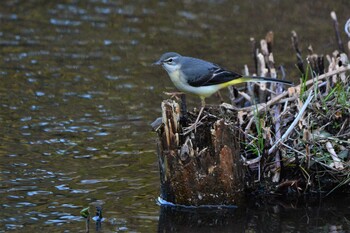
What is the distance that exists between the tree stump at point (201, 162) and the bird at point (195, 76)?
17.4 inches

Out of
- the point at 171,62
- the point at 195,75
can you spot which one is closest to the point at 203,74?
the point at 195,75

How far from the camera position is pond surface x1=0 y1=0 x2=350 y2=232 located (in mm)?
9320

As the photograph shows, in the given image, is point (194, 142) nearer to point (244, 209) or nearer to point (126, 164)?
point (244, 209)

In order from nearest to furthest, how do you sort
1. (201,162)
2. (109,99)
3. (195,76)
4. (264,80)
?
1. (201,162)
2. (195,76)
3. (264,80)
4. (109,99)

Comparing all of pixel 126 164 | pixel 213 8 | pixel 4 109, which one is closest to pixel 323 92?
pixel 126 164

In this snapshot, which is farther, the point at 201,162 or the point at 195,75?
the point at 195,75

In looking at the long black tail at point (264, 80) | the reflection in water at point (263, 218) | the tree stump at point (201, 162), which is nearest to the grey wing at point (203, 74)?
the long black tail at point (264, 80)

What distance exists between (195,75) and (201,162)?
1001 millimetres

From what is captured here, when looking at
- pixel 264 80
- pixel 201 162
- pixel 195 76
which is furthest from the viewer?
pixel 264 80

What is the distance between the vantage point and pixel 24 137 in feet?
38.0

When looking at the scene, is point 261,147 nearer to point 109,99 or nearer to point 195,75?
point 195,75

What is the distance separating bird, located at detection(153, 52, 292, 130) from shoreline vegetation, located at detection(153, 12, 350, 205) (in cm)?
23

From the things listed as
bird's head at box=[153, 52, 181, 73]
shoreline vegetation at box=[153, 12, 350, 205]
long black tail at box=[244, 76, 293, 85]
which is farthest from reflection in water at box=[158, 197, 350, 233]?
bird's head at box=[153, 52, 181, 73]

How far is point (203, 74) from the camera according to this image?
9672 mm
